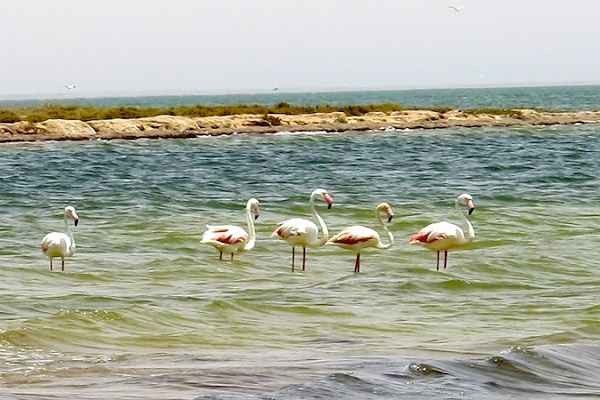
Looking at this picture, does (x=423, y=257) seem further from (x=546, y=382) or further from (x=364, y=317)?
(x=546, y=382)

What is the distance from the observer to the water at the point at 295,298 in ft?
34.3

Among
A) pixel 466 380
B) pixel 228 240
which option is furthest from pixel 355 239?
pixel 466 380

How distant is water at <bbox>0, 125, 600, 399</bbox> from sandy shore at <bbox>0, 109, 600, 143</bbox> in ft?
72.9

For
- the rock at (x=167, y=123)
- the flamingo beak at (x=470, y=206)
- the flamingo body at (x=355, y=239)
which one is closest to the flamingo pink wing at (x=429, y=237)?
the flamingo body at (x=355, y=239)

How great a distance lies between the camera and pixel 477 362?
36.6ft

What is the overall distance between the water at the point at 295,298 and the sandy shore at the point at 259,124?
22225 millimetres

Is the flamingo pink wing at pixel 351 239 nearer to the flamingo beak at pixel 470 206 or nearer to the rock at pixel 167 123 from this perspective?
the flamingo beak at pixel 470 206

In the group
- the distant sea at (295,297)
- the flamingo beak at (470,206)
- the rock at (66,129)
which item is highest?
the flamingo beak at (470,206)

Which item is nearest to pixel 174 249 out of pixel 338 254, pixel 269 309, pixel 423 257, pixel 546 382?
pixel 338 254

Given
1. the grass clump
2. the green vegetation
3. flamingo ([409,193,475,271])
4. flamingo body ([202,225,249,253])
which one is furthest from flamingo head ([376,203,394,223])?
the grass clump

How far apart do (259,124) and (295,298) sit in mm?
54106

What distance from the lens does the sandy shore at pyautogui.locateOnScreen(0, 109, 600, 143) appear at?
61.8 meters

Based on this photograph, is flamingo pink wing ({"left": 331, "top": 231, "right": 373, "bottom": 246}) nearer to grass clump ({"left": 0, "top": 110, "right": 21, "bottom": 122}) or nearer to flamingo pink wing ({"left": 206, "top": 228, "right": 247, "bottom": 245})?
flamingo pink wing ({"left": 206, "top": 228, "right": 247, "bottom": 245})

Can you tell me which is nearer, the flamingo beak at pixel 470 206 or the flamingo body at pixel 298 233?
the flamingo body at pixel 298 233
